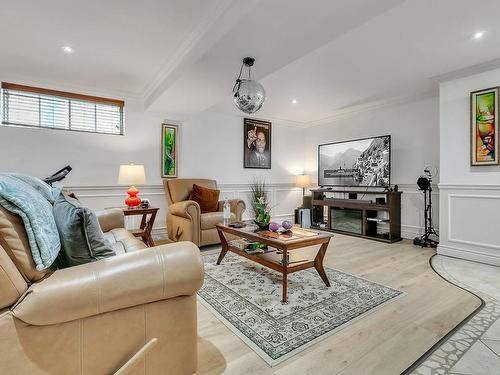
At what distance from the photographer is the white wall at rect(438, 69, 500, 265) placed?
3.05m

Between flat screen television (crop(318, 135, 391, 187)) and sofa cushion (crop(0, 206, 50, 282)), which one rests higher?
flat screen television (crop(318, 135, 391, 187))

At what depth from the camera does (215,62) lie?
8.25 ft

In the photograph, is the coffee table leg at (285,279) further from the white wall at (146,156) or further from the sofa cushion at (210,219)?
the white wall at (146,156)

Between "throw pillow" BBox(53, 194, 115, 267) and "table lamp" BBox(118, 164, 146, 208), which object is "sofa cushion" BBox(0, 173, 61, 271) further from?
"table lamp" BBox(118, 164, 146, 208)

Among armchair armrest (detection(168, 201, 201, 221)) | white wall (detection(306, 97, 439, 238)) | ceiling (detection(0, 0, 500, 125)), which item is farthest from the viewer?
white wall (detection(306, 97, 439, 238))

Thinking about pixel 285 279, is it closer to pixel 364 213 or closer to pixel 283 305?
pixel 283 305

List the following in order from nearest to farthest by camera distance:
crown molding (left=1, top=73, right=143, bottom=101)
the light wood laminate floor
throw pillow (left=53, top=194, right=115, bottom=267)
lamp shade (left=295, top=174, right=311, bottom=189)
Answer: throw pillow (left=53, top=194, right=115, bottom=267)
the light wood laminate floor
crown molding (left=1, top=73, right=143, bottom=101)
lamp shade (left=295, top=174, right=311, bottom=189)

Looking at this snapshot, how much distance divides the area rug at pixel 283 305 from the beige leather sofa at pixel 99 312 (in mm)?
541

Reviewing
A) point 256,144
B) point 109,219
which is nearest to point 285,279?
point 109,219

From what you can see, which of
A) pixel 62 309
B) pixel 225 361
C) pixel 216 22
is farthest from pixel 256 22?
pixel 225 361

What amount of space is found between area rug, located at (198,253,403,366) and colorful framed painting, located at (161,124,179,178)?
84.6 inches

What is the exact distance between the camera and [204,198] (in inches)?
156

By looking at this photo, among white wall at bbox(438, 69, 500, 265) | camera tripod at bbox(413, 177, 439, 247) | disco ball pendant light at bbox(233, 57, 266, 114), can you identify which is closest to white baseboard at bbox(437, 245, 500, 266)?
white wall at bbox(438, 69, 500, 265)

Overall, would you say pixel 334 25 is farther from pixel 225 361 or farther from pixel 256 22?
pixel 225 361
